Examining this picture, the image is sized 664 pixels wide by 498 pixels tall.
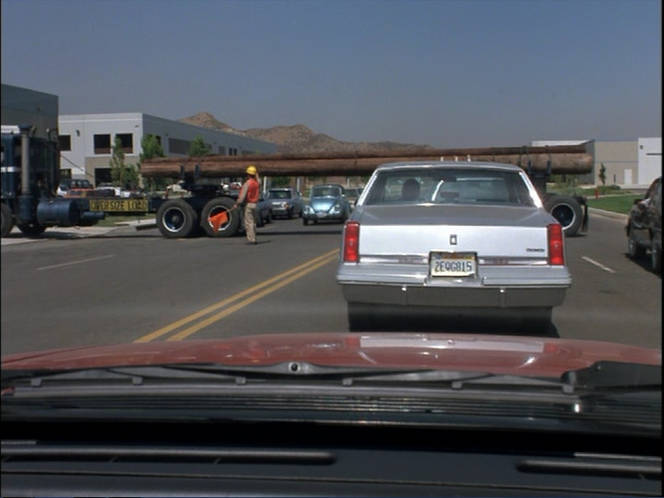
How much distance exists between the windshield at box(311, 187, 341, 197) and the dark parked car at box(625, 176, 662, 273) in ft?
48.8

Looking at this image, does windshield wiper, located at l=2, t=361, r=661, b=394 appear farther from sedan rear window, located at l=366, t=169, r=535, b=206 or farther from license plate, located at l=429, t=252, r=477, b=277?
sedan rear window, located at l=366, t=169, r=535, b=206

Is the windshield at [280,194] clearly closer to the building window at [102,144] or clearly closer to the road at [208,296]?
the road at [208,296]

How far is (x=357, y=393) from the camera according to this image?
3.30 m

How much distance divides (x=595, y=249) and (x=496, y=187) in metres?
10.5

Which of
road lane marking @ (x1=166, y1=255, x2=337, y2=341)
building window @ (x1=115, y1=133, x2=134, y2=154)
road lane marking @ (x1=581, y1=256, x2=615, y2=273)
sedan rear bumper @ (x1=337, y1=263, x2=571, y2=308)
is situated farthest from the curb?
sedan rear bumper @ (x1=337, y1=263, x2=571, y2=308)

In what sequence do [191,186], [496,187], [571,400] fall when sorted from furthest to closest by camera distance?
1. [191,186]
2. [496,187]
3. [571,400]

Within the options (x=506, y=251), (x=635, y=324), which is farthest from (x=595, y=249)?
(x=506, y=251)

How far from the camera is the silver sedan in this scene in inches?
281

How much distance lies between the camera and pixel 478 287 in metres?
7.12

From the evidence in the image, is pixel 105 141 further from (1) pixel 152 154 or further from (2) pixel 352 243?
(2) pixel 352 243

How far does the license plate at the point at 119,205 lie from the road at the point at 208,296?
5122 mm

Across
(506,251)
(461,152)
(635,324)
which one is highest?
(461,152)

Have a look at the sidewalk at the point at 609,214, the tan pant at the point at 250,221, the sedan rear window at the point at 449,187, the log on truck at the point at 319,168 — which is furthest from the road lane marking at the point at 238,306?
the sidewalk at the point at 609,214

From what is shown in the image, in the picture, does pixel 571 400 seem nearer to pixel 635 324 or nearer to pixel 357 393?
pixel 357 393
